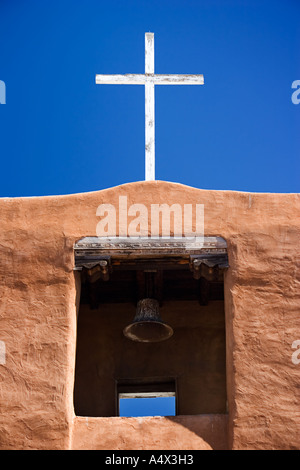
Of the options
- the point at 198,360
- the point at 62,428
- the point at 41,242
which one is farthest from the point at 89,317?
the point at 62,428

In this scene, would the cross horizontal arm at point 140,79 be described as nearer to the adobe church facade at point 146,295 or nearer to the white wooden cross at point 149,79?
the white wooden cross at point 149,79

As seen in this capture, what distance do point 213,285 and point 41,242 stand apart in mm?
2983

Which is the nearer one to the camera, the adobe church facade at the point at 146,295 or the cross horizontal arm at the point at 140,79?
the adobe church facade at the point at 146,295

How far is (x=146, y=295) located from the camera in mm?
10953

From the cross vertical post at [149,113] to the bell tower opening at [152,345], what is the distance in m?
1.28

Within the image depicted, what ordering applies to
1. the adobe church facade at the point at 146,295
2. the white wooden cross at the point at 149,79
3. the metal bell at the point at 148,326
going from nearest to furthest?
1. the adobe church facade at the point at 146,295
2. the metal bell at the point at 148,326
3. the white wooden cross at the point at 149,79

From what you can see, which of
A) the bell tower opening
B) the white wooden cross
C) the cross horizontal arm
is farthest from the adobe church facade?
the cross horizontal arm

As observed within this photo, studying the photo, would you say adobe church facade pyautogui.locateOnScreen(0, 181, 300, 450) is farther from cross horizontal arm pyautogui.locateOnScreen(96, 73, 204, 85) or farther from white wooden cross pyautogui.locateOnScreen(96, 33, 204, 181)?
cross horizontal arm pyautogui.locateOnScreen(96, 73, 204, 85)

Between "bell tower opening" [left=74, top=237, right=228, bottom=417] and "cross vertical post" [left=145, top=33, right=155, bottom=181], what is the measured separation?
128 cm

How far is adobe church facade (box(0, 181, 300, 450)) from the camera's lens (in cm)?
862

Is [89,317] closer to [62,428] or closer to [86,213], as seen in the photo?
[86,213]

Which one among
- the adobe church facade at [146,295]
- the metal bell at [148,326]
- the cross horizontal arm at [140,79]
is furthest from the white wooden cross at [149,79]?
the metal bell at [148,326]

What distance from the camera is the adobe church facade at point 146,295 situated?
8.62 meters

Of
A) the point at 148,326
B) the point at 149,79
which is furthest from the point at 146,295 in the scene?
the point at 149,79
